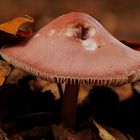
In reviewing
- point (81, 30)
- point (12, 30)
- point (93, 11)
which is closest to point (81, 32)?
point (81, 30)

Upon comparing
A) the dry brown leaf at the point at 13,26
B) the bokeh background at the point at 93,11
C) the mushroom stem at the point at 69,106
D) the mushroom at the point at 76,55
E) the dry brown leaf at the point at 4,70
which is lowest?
the mushroom stem at the point at 69,106

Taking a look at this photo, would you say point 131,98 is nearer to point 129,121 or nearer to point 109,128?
point 129,121

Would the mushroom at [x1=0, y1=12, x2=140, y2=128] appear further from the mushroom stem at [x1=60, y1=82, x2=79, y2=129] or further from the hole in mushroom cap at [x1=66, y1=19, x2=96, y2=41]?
the mushroom stem at [x1=60, y1=82, x2=79, y2=129]

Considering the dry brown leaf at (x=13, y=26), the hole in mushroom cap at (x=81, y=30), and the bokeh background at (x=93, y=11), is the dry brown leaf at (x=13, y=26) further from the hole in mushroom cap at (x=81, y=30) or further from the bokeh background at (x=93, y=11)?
the bokeh background at (x=93, y=11)

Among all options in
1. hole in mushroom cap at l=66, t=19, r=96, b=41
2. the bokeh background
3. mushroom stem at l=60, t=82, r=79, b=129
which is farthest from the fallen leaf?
the bokeh background

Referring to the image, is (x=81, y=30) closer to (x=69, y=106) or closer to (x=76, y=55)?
(x=76, y=55)


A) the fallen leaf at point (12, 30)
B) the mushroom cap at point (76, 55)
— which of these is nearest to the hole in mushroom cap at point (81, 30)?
the mushroom cap at point (76, 55)
